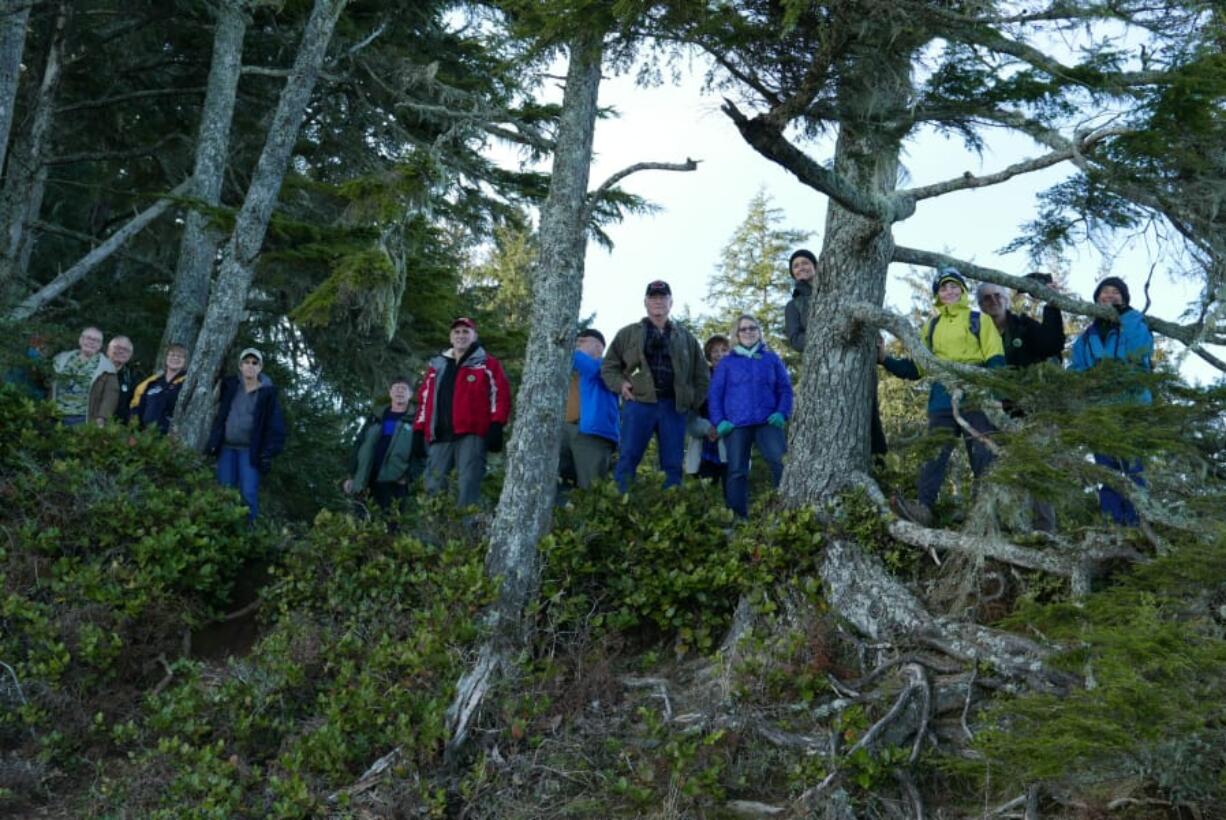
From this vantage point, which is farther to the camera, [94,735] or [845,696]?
[94,735]

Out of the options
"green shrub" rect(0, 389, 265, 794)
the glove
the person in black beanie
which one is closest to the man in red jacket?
the glove

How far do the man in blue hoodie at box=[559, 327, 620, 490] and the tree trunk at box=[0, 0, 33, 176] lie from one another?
6.86 m

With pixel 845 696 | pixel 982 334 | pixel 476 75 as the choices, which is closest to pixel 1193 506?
pixel 845 696

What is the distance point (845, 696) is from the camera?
700cm

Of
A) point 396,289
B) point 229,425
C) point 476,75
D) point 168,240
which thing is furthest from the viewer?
point 168,240

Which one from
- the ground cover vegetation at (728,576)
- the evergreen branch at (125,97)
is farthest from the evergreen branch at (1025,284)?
the evergreen branch at (125,97)

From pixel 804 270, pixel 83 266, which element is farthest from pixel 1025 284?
pixel 83 266

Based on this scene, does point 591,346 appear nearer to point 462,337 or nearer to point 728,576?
point 462,337

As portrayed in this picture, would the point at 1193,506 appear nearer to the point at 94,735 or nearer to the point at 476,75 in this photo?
the point at 94,735

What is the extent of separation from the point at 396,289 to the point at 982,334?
598 cm

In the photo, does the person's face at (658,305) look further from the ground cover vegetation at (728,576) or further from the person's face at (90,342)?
the person's face at (90,342)

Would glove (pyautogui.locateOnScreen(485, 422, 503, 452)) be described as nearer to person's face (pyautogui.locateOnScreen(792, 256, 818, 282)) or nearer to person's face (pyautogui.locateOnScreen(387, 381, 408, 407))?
person's face (pyautogui.locateOnScreen(387, 381, 408, 407))

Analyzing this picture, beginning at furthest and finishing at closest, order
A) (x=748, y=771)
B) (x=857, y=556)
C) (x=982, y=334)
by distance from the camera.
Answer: (x=982, y=334)
(x=857, y=556)
(x=748, y=771)

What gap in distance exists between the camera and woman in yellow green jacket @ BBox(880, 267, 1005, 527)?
8336 mm
